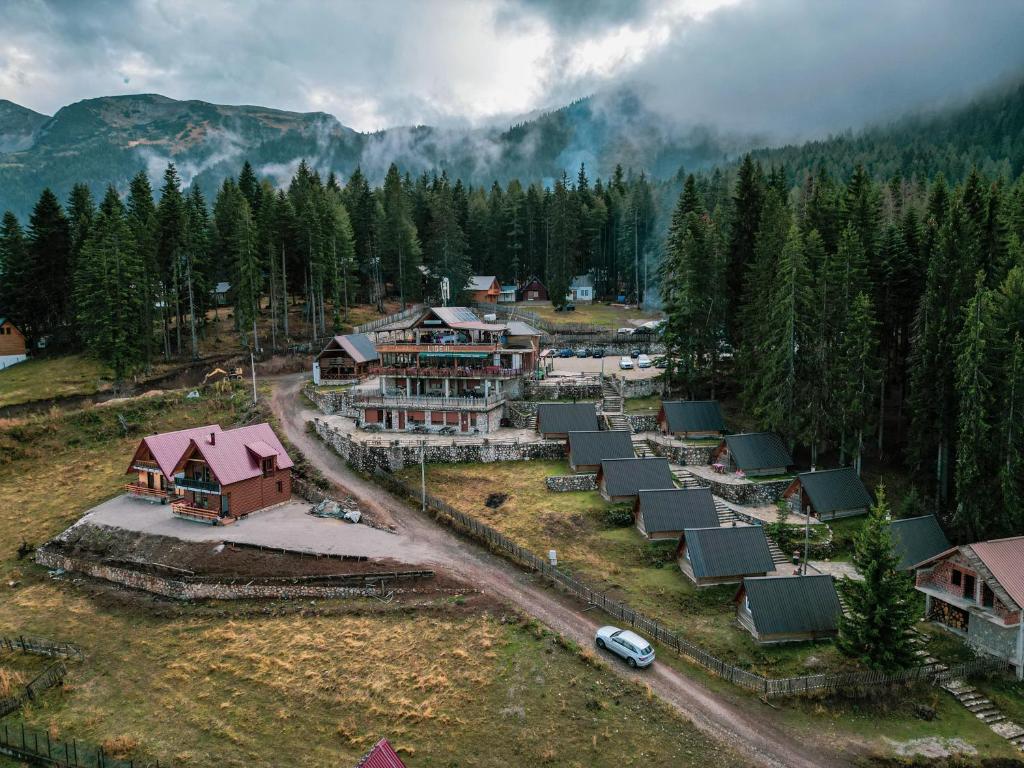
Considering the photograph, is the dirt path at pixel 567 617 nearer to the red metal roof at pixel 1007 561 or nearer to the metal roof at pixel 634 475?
the metal roof at pixel 634 475

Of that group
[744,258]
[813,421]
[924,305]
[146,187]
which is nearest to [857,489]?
[813,421]

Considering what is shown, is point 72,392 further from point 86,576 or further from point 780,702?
point 780,702

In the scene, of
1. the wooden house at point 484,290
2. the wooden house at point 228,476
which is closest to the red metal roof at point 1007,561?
the wooden house at point 228,476

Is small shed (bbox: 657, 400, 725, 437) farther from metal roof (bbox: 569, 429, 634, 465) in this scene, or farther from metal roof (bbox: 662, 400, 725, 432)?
metal roof (bbox: 569, 429, 634, 465)

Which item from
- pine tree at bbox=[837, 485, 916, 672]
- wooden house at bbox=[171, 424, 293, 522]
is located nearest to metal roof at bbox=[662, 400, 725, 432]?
pine tree at bbox=[837, 485, 916, 672]

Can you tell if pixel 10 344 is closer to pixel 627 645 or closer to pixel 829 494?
pixel 627 645

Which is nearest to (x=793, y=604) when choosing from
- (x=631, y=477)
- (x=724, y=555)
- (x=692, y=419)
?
(x=724, y=555)
